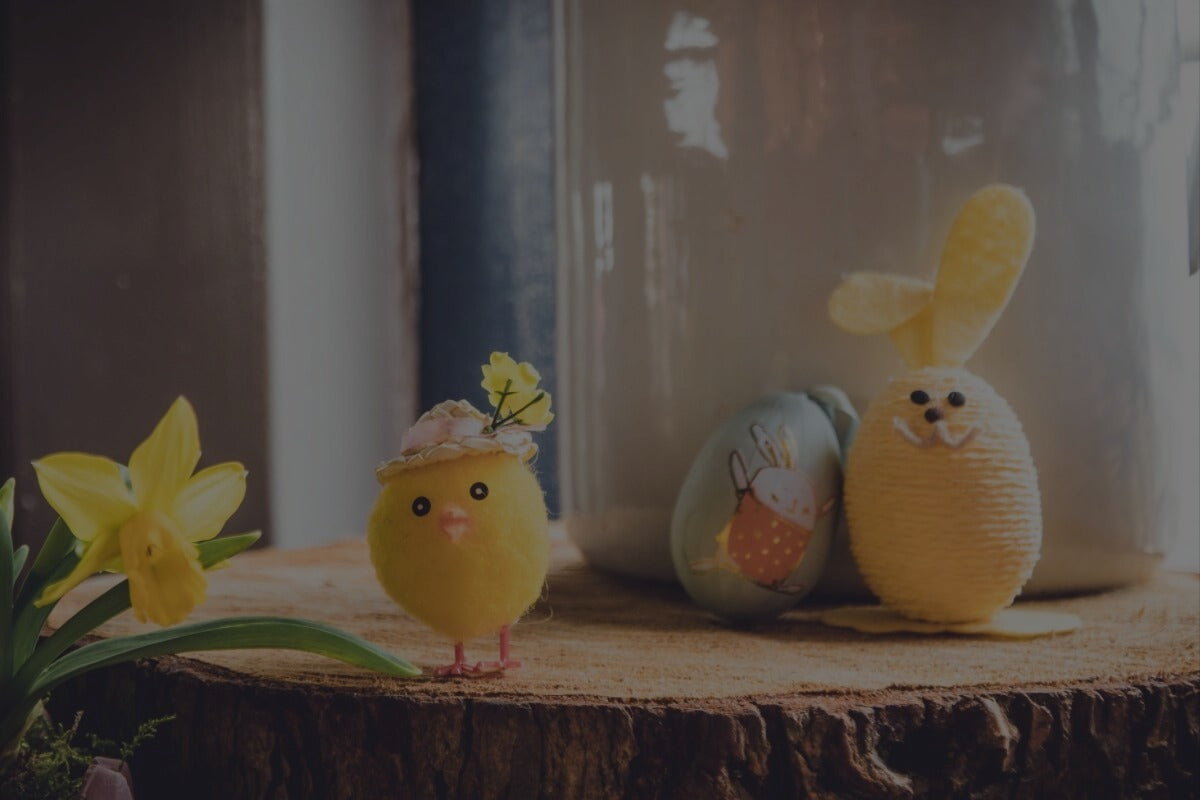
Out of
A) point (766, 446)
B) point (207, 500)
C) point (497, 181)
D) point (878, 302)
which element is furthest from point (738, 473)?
point (497, 181)

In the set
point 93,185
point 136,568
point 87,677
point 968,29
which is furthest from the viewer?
point 93,185

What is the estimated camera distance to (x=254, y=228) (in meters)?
1.35

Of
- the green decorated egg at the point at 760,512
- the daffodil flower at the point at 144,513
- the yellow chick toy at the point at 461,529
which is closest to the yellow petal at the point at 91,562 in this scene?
the daffodil flower at the point at 144,513

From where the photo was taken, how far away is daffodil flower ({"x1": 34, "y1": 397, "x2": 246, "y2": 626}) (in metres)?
0.45

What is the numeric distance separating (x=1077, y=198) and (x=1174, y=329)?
0.38 feet

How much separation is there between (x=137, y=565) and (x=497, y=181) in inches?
39.8

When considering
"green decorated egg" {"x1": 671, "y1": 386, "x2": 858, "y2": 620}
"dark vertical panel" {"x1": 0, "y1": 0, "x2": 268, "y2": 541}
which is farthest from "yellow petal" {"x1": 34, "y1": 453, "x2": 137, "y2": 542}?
"dark vertical panel" {"x1": 0, "y1": 0, "x2": 268, "y2": 541}

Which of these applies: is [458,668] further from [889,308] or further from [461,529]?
[889,308]

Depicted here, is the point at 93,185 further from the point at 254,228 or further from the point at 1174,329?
the point at 1174,329

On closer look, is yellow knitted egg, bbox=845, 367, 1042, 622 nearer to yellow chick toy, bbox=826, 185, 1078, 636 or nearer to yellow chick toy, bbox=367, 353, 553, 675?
yellow chick toy, bbox=826, 185, 1078, 636

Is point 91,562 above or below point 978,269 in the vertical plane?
below

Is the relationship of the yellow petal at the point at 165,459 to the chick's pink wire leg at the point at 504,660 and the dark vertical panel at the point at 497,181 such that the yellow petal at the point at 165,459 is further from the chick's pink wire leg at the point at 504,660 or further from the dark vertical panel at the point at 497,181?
the dark vertical panel at the point at 497,181

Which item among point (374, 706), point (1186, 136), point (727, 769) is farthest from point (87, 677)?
point (1186, 136)

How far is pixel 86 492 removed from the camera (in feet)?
1.48
